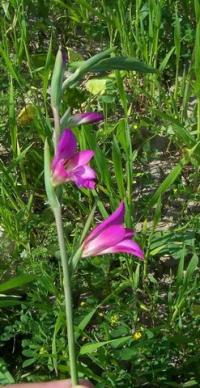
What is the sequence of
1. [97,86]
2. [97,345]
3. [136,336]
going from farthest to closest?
[97,86]
[136,336]
[97,345]

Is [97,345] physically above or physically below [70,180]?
below

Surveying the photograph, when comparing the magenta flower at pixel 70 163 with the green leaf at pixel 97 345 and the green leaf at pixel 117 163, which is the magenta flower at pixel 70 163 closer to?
the green leaf at pixel 97 345

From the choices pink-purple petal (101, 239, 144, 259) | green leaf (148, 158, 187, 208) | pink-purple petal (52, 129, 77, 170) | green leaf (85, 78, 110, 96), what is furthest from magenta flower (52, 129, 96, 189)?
green leaf (85, 78, 110, 96)

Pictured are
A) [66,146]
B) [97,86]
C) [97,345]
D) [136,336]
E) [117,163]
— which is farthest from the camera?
[97,86]

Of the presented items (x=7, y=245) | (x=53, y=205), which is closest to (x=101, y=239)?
(x=53, y=205)

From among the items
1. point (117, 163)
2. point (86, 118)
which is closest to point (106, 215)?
point (117, 163)

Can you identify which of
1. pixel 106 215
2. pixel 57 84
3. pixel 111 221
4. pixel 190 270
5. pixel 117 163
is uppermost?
pixel 57 84

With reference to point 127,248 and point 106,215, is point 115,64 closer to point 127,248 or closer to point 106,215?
point 127,248
